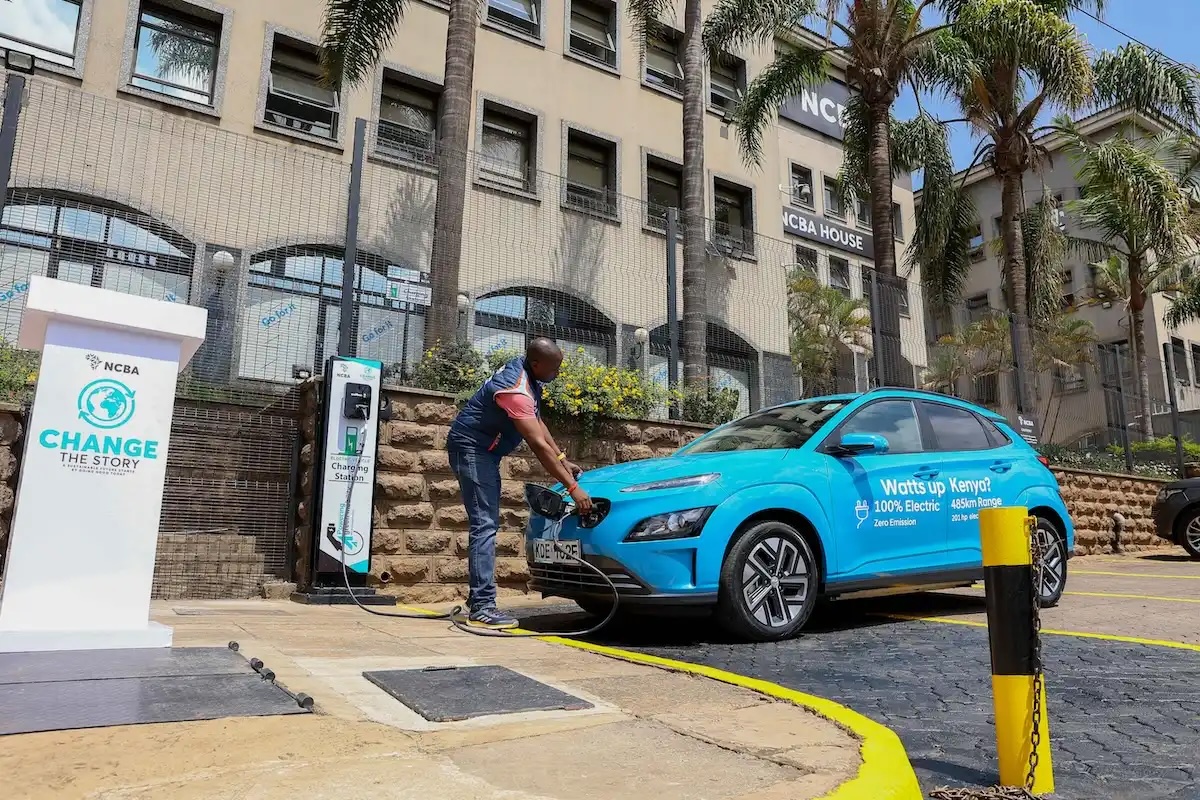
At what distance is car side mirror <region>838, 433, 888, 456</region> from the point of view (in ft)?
17.6

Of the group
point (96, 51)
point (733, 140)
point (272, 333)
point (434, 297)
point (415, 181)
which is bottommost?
point (272, 333)

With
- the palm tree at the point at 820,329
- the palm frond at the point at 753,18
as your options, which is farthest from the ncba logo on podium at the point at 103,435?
the palm frond at the point at 753,18

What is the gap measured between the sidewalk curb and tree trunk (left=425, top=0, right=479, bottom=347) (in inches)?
213

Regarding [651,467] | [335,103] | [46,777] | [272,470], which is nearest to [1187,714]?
[651,467]

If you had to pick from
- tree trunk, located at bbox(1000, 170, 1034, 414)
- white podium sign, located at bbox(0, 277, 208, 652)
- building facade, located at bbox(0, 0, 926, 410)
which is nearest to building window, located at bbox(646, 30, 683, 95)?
building facade, located at bbox(0, 0, 926, 410)

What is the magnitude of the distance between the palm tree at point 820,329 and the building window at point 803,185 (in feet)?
11.0

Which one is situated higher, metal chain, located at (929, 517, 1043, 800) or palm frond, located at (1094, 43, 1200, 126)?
palm frond, located at (1094, 43, 1200, 126)

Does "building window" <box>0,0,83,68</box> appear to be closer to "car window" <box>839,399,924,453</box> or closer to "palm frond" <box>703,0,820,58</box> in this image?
"palm frond" <box>703,0,820,58</box>

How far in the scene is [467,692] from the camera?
10.3 ft

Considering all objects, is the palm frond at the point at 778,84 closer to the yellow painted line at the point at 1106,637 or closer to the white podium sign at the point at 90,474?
the yellow painted line at the point at 1106,637

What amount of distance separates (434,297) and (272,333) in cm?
195

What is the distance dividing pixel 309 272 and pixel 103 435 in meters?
4.05

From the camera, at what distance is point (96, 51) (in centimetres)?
1376

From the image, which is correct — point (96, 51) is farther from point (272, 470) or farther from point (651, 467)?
point (651, 467)
